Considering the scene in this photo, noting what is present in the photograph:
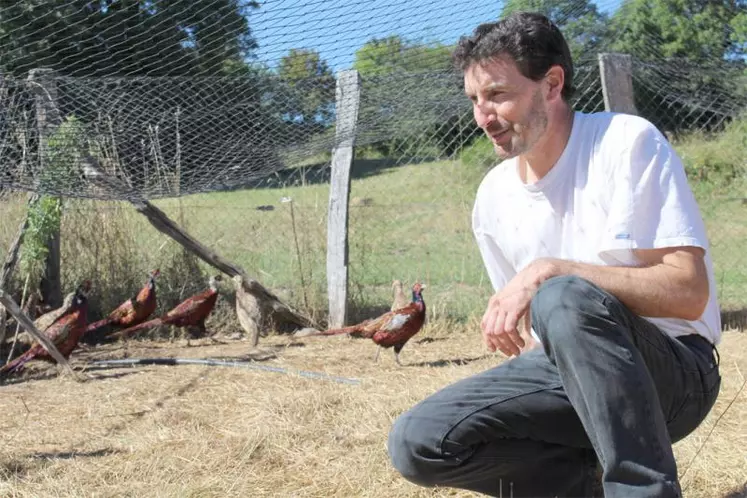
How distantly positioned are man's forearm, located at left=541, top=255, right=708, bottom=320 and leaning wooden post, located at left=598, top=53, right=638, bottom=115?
4.24m

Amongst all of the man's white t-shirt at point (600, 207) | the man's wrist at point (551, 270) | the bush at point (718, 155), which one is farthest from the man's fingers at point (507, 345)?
the bush at point (718, 155)

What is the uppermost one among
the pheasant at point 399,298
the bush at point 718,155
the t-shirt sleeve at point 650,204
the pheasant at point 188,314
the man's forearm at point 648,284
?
the t-shirt sleeve at point 650,204

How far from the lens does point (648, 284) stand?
1.86 m

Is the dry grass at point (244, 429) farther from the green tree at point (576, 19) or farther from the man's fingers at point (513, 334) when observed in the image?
the green tree at point (576, 19)

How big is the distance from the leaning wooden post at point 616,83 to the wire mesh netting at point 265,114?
0.22 meters

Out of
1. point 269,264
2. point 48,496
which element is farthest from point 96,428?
point 269,264

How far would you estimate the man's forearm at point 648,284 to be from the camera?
186cm

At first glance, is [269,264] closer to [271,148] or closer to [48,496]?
[271,148]

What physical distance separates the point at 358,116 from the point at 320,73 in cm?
47

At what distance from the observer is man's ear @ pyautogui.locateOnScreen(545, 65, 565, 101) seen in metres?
2.12

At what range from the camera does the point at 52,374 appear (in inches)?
215

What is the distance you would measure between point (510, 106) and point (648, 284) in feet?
1.82

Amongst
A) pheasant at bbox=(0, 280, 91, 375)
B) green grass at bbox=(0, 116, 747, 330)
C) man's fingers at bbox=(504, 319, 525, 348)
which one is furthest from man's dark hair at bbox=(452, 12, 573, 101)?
green grass at bbox=(0, 116, 747, 330)

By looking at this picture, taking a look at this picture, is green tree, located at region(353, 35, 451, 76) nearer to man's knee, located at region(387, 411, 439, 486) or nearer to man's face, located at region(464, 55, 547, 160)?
man's face, located at region(464, 55, 547, 160)
